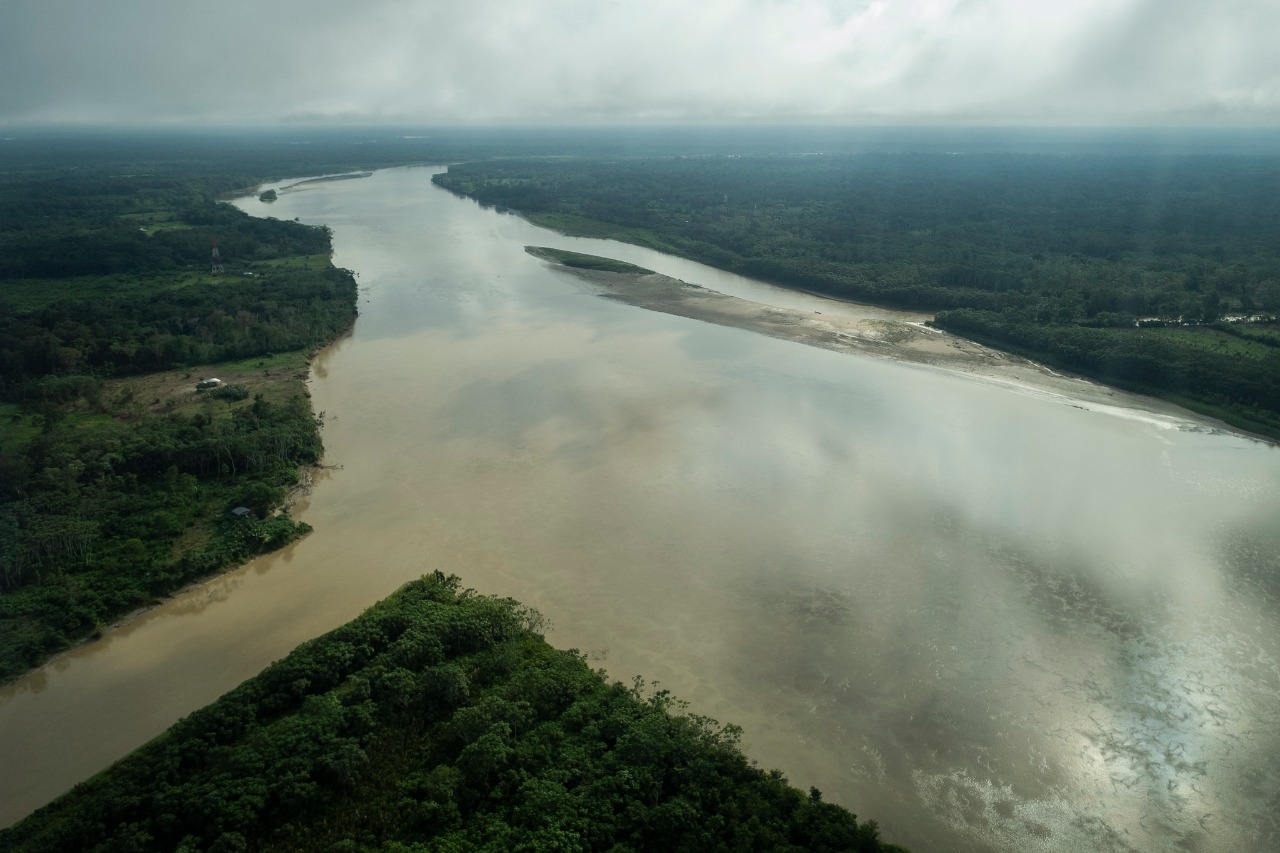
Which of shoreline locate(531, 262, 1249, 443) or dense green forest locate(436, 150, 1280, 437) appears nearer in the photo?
shoreline locate(531, 262, 1249, 443)

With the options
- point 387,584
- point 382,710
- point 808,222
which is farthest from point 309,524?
point 808,222

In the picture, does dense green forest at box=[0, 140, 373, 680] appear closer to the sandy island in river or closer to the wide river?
the wide river

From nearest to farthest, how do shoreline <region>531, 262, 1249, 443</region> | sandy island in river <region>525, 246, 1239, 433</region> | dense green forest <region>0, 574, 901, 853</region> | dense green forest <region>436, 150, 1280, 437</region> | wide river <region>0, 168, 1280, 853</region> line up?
1. dense green forest <region>0, 574, 901, 853</region>
2. wide river <region>0, 168, 1280, 853</region>
3. shoreline <region>531, 262, 1249, 443</region>
4. sandy island in river <region>525, 246, 1239, 433</region>
5. dense green forest <region>436, 150, 1280, 437</region>

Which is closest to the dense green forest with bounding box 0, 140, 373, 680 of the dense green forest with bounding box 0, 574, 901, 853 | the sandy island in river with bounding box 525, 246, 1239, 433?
the dense green forest with bounding box 0, 574, 901, 853

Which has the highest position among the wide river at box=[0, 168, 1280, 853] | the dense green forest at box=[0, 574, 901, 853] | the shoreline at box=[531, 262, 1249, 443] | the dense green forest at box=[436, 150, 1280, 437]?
the dense green forest at box=[436, 150, 1280, 437]

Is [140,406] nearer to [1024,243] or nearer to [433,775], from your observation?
[433,775]

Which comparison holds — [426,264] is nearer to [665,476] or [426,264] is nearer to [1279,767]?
[665,476]
